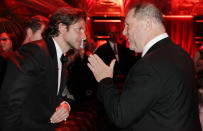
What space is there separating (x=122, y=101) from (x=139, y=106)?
96 mm

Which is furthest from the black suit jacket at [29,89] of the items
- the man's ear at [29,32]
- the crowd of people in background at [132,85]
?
the man's ear at [29,32]

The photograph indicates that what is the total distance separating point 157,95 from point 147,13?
0.56 meters

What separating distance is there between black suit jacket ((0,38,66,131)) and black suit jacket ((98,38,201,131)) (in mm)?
381

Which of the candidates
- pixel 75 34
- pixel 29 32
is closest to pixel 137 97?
pixel 75 34

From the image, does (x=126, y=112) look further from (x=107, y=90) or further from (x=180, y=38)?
(x=180, y=38)

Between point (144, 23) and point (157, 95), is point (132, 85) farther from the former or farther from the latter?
point (144, 23)

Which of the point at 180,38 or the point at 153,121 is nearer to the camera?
the point at 153,121

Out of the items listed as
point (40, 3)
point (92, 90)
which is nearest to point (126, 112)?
point (92, 90)

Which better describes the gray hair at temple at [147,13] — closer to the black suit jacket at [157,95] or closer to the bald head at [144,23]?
the bald head at [144,23]

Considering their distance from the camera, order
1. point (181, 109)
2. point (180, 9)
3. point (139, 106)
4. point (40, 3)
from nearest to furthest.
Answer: point (139, 106) < point (181, 109) < point (40, 3) < point (180, 9)

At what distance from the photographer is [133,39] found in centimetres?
143

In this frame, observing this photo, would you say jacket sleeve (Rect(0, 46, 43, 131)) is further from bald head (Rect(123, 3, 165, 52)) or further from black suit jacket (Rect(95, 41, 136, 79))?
black suit jacket (Rect(95, 41, 136, 79))

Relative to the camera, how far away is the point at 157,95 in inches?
45.2

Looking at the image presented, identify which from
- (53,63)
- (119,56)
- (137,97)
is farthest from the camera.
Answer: (119,56)
